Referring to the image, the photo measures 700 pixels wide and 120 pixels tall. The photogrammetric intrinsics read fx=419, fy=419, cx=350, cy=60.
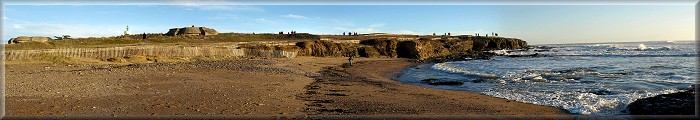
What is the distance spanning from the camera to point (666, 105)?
10000 mm

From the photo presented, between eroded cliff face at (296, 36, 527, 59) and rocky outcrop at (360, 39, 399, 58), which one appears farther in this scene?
rocky outcrop at (360, 39, 399, 58)

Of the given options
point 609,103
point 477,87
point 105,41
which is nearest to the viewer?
point 609,103

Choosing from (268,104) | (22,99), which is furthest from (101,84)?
(268,104)

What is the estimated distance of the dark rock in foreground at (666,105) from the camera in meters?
9.20

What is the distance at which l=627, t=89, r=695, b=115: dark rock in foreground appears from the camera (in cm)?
920

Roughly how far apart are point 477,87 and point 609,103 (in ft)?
19.0

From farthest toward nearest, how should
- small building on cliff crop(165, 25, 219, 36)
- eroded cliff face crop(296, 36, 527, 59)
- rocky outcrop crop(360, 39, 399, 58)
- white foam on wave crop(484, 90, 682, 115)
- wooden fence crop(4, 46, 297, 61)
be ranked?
1. rocky outcrop crop(360, 39, 399, 58)
2. small building on cliff crop(165, 25, 219, 36)
3. eroded cliff face crop(296, 36, 527, 59)
4. wooden fence crop(4, 46, 297, 61)
5. white foam on wave crop(484, 90, 682, 115)

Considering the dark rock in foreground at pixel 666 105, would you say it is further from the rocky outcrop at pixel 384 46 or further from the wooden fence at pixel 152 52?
the rocky outcrop at pixel 384 46

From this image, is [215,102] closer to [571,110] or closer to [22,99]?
[22,99]

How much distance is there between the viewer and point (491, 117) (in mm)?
8883

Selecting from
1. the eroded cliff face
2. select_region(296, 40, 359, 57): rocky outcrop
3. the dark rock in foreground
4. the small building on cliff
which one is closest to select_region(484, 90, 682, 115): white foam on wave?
the dark rock in foreground

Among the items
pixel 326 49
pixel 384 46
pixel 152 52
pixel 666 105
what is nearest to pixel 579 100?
pixel 666 105

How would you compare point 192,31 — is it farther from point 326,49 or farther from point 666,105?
point 666,105

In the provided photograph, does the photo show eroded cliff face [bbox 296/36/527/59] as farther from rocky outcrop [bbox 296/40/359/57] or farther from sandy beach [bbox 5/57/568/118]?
sandy beach [bbox 5/57/568/118]
